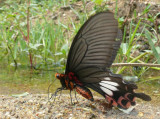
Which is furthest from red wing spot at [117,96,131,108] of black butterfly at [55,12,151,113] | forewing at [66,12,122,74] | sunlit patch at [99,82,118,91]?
forewing at [66,12,122,74]

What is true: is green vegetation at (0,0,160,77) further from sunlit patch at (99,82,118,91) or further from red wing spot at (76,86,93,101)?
red wing spot at (76,86,93,101)

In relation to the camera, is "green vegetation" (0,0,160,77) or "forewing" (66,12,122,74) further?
"green vegetation" (0,0,160,77)

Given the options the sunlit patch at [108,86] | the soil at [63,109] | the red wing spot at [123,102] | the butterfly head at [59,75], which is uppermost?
the butterfly head at [59,75]

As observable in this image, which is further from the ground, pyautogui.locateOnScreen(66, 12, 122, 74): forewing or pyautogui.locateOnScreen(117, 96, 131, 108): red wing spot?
pyautogui.locateOnScreen(66, 12, 122, 74): forewing

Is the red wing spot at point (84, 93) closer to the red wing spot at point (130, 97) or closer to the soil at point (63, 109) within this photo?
the soil at point (63, 109)

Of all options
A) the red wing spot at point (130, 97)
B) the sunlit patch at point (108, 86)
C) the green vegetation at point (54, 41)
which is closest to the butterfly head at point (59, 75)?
the sunlit patch at point (108, 86)

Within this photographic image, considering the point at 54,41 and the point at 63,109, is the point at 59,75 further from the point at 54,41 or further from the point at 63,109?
the point at 54,41
